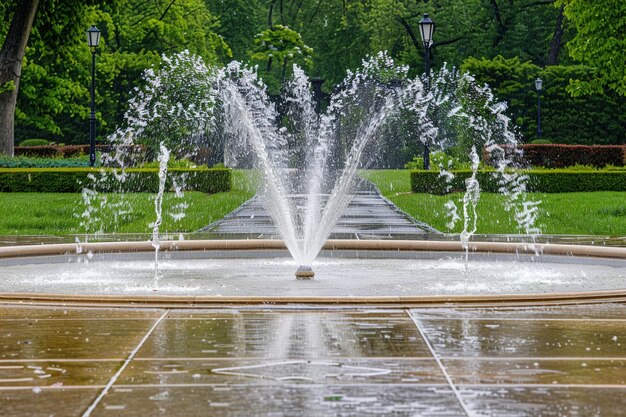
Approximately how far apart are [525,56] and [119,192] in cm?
4000

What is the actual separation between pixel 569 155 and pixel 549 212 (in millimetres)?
16188

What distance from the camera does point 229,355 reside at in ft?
28.0

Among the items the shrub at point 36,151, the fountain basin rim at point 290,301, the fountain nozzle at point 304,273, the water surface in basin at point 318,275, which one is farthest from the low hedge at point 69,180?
the fountain basin rim at point 290,301

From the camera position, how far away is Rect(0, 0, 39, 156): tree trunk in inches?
1642

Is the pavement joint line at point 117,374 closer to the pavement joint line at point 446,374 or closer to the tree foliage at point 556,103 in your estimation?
the pavement joint line at point 446,374

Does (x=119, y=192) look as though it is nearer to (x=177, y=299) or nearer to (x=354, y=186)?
(x=354, y=186)

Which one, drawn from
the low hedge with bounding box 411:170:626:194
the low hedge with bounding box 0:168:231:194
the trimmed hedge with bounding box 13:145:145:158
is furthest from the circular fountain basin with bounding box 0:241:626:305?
the trimmed hedge with bounding box 13:145:145:158

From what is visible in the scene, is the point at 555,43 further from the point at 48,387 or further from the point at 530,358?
the point at 48,387

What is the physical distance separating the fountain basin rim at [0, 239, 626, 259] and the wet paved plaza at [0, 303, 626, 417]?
20.5ft

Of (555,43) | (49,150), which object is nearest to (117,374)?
(49,150)

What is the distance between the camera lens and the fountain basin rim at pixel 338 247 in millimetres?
17594

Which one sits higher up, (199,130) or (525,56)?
(525,56)

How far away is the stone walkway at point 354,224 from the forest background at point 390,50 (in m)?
15.8

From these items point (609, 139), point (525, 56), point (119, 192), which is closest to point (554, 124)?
point (609, 139)
